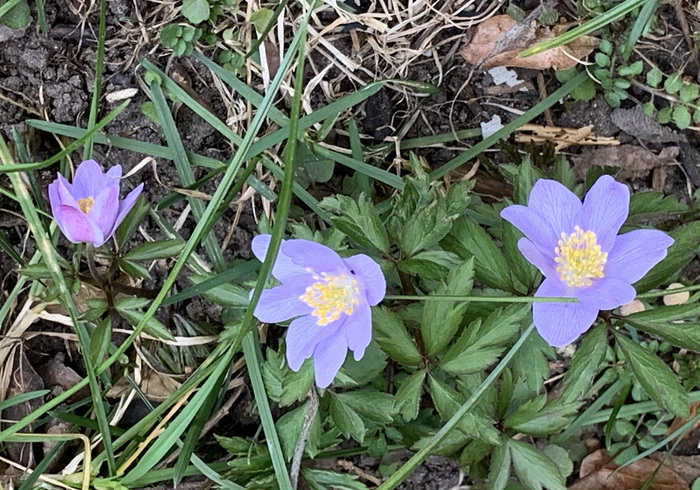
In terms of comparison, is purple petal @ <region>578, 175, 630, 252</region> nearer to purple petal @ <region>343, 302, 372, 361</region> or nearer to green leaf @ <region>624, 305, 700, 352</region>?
green leaf @ <region>624, 305, 700, 352</region>

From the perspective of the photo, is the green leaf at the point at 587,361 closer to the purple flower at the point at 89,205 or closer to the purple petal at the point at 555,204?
the purple petal at the point at 555,204

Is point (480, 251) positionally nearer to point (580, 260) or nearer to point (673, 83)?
point (580, 260)

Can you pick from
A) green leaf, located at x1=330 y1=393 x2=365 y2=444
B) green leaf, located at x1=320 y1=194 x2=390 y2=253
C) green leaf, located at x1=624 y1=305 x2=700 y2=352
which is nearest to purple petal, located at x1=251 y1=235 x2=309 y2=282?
green leaf, located at x1=320 y1=194 x2=390 y2=253

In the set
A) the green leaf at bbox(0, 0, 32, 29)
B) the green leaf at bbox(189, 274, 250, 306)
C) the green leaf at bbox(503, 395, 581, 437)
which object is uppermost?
the green leaf at bbox(0, 0, 32, 29)

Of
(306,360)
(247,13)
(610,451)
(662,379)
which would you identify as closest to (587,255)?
(662,379)

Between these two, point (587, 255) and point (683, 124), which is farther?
point (683, 124)

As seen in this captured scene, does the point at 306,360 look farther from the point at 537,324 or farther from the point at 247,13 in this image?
the point at 247,13
